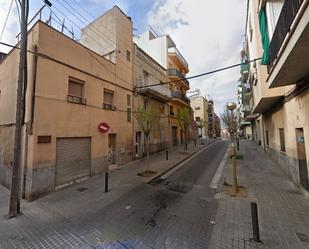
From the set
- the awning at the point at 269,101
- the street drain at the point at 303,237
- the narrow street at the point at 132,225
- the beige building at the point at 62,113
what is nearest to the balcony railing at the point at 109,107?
the beige building at the point at 62,113

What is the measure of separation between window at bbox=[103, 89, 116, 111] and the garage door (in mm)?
2649

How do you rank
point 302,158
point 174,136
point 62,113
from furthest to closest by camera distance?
1. point 174,136
2. point 62,113
3. point 302,158

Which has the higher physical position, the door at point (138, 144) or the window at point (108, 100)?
the window at point (108, 100)

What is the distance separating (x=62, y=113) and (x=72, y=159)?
2434 millimetres

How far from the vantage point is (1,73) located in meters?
10.7

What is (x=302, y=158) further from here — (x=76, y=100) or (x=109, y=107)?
(x=76, y=100)

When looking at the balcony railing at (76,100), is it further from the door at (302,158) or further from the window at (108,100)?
the door at (302,158)

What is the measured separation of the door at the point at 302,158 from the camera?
23.2ft

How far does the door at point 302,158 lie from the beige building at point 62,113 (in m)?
9.87

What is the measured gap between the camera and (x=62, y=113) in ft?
28.6

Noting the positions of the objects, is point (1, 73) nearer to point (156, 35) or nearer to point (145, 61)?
point (145, 61)

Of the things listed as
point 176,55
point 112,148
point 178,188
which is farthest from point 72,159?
point 176,55

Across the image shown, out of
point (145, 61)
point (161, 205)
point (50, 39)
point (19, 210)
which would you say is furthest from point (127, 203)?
point (145, 61)

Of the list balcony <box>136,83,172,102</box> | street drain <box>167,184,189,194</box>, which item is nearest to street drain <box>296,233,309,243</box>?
street drain <box>167,184,189,194</box>
